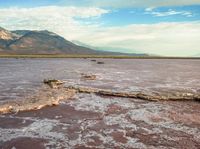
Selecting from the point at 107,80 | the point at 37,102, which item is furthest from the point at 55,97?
the point at 107,80

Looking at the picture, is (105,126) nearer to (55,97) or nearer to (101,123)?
(101,123)

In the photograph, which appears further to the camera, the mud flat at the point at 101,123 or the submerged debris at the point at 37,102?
the submerged debris at the point at 37,102

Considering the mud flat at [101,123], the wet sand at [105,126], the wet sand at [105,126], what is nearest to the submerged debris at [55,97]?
the mud flat at [101,123]

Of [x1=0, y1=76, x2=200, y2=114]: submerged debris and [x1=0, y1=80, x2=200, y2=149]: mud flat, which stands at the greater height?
[x1=0, y1=76, x2=200, y2=114]: submerged debris

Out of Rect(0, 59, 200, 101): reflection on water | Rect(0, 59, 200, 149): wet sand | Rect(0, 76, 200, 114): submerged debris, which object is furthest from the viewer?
Rect(0, 59, 200, 101): reflection on water

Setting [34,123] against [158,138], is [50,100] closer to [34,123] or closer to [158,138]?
[34,123]

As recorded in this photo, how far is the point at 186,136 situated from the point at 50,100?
2091cm

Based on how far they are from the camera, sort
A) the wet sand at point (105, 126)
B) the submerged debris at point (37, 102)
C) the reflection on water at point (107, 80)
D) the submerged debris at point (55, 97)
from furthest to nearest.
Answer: the reflection on water at point (107, 80) → the submerged debris at point (55, 97) → the submerged debris at point (37, 102) → the wet sand at point (105, 126)

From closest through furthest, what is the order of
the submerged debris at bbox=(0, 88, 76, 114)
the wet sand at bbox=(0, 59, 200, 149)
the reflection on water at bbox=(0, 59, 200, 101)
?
the wet sand at bbox=(0, 59, 200, 149), the submerged debris at bbox=(0, 88, 76, 114), the reflection on water at bbox=(0, 59, 200, 101)

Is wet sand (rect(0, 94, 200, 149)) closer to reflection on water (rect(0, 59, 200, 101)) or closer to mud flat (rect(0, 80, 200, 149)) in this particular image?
mud flat (rect(0, 80, 200, 149))

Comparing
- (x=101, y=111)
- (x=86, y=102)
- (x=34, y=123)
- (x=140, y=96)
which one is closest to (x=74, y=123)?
(x=34, y=123)

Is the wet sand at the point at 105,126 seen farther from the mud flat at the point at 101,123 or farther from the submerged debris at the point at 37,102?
the submerged debris at the point at 37,102

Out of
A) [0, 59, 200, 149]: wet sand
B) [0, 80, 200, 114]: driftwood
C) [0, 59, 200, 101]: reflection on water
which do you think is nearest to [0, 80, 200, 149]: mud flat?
[0, 59, 200, 149]: wet sand

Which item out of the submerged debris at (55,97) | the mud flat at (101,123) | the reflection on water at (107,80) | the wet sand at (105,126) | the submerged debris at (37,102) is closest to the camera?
the wet sand at (105,126)
